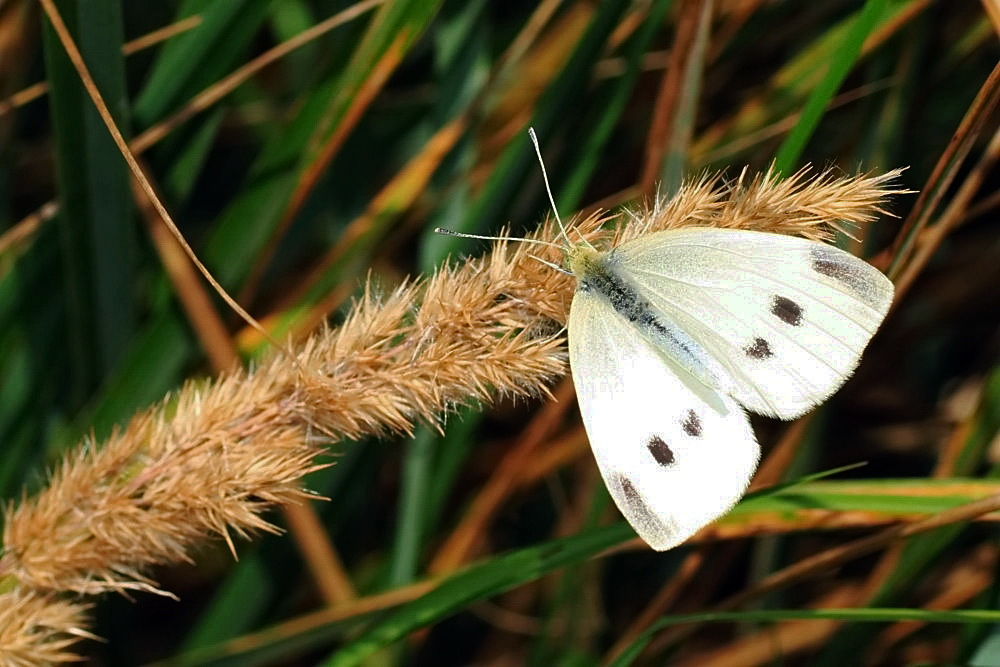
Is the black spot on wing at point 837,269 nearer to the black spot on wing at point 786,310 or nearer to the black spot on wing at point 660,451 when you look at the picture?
the black spot on wing at point 786,310

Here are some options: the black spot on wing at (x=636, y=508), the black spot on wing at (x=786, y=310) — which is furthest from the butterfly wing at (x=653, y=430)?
the black spot on wing at (x=786, y=310)

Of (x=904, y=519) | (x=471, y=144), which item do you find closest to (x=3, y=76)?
(x=471, y=144)

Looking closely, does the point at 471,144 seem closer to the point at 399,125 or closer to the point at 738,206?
the point at 399,125

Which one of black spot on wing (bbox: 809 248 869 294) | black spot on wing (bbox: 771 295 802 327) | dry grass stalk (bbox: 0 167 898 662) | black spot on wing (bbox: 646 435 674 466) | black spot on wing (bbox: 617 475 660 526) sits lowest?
black spot on wing (bbox: 617 475 660 526)

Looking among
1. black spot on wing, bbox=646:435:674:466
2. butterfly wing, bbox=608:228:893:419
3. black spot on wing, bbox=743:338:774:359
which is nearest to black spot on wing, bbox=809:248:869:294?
butterfly wing, bbox=608:228:893:419

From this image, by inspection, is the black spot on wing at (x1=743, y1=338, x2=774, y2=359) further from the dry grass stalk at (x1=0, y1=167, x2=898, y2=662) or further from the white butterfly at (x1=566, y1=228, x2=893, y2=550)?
the dry grass stalk at (x1=0, y1=167, x2=898, y2=662)

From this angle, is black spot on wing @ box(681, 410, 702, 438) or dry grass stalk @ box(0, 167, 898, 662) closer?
dry grass stalk @ box(0, 167, 898, 662)

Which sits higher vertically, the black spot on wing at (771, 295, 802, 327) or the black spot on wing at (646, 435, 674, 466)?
the black spot on wing at (771, 295, 802, 327)

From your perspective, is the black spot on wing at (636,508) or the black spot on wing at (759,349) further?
the black spot on wing at (759,349)

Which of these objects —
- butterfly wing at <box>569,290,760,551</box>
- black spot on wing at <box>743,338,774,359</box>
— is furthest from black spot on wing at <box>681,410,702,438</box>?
black spot on wing at <box>743,338,774,359</box>
